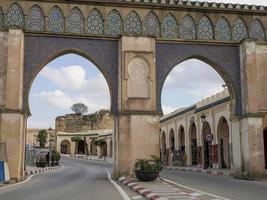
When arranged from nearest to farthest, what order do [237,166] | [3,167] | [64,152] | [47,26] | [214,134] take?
[3,167], [47,26], [237,166], [214,134], [64,152]

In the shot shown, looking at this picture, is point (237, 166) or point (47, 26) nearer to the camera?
point (47, 26)

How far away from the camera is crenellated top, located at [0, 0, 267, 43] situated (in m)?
19.4

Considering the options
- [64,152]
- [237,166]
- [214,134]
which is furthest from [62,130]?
[237,166]

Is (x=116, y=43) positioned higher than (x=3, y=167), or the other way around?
(x=116, y=43)

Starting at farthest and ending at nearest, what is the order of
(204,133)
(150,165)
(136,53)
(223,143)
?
1. (204,133)
2. (223,143)
3. (136,53)
4. (150,165)

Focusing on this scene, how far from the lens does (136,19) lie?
20.3 m

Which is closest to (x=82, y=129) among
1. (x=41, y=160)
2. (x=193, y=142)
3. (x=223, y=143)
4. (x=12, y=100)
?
(x=41, y=160)

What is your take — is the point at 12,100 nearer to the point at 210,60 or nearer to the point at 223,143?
the point at 210,60

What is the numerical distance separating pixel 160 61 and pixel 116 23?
2674mm

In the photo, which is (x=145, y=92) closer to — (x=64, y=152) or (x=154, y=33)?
(x=154, y=33)

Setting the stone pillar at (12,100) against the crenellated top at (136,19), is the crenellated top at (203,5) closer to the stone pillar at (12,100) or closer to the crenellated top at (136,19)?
the crenellated top at (136,19)

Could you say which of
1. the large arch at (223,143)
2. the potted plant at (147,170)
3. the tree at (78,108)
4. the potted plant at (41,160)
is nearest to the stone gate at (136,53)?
the potted plant at (147,170)

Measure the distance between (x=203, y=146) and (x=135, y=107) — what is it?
1714 centimetres

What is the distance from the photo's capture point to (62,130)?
331 feet
